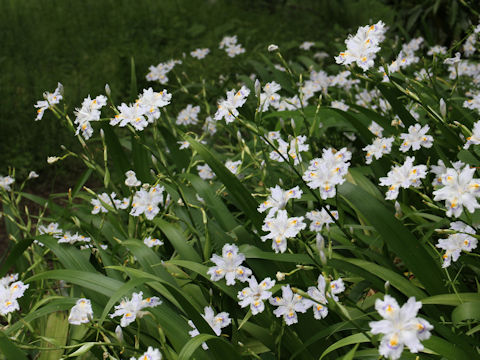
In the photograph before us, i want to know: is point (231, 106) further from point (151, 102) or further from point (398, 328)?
point (398, 328)

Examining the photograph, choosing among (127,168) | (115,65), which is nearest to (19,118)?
(115,65)

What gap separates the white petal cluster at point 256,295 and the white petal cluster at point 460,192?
0.46 metres

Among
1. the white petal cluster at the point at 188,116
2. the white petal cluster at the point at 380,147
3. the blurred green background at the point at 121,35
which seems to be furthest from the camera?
the blurred green background at the point at 121,35

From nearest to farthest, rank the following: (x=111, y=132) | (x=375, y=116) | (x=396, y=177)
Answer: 1. (x=396, y=177)
2. (x=375, y=116)
3. (x=111, y=132)

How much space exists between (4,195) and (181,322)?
2.97 feet

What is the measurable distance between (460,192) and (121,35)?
208 inches

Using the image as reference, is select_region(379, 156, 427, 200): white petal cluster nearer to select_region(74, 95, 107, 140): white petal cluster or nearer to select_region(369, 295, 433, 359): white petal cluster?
select_region(369, 295, 433, 359): white petal cluster

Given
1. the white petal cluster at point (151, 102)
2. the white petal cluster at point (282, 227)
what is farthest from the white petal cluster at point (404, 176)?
the white petal cluster at point (151, 102)

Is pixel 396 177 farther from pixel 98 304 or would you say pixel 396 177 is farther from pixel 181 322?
pixel 98 304

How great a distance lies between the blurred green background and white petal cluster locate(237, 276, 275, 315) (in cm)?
261

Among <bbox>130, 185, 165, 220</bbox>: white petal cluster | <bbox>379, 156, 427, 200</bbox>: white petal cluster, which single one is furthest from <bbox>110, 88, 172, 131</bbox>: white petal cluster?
<bbox>379, 156, 427, 200</bbox>: white petal cluster

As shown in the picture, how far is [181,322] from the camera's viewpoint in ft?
5.16

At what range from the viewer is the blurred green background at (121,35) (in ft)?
13.2

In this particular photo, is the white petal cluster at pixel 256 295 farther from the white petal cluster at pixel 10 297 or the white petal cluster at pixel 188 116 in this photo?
the white petal cluster at pixel 188 116
